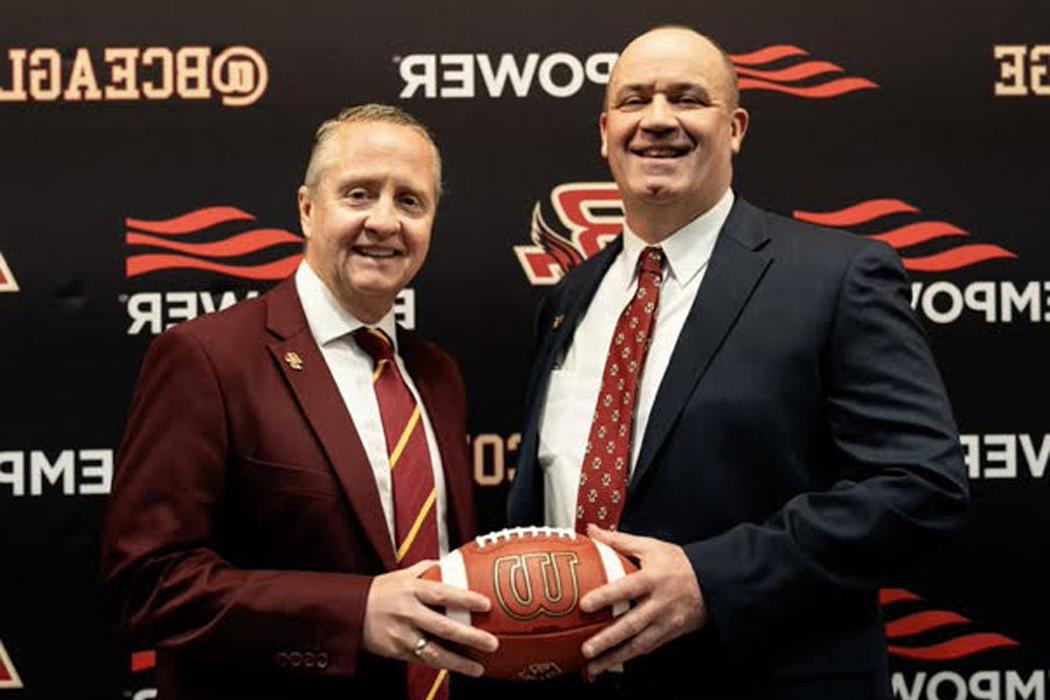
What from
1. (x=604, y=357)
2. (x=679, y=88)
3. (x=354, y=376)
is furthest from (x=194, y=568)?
(x=679, y=88)

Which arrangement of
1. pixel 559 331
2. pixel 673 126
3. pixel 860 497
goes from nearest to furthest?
pixel 860 497
pixel 673 126
pixel 559 331

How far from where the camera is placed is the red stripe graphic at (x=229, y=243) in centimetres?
254

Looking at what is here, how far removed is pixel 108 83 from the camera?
100.0 inches

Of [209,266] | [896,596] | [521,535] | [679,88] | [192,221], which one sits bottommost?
[896,596]

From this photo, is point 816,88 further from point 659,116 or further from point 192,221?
point 192,221

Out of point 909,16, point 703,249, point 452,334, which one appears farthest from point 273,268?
point 909,16

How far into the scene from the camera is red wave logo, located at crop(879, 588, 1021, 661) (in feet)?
8.48

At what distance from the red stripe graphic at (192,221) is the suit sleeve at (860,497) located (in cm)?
138

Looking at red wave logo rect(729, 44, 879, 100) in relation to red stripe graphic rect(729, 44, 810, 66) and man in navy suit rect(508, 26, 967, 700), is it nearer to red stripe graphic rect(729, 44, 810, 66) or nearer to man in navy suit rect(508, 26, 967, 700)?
red stripe graphic rect(729, 44, 810, 66)

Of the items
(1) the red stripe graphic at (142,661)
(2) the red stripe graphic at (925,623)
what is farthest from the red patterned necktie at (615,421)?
(1) the red stripe graphic at (142,661)

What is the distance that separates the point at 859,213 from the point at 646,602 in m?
1.29

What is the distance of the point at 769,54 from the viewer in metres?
2.57

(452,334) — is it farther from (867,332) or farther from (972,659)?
(972,659)

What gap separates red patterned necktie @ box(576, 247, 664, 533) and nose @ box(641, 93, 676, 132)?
10.5 inches
